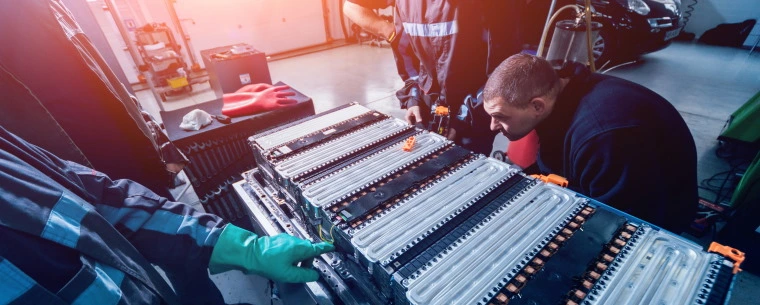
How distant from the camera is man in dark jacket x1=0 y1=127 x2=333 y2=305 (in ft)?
2.25

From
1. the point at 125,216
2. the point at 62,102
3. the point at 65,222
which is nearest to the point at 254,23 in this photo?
the point at 62,102

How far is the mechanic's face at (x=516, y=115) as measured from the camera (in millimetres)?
1399

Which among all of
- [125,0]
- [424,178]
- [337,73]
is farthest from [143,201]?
[125,0]

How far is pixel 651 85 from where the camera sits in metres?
4.75

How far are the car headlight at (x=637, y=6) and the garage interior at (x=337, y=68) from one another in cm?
87

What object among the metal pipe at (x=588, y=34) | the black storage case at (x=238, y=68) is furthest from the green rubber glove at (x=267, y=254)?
the black storage case at (x=238, y=68)

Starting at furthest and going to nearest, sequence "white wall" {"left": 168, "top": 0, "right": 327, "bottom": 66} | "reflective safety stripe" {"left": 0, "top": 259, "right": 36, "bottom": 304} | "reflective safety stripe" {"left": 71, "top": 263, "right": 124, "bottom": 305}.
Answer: "white wall" {"left": 168, "top": 0, "right": 327, "bottom": 66} → "reflective safety stripe" {"left": 71, "top": 263, "right": 124, "bottom": 305} → "reflective safety stripe" {"left": 0, "top": 259, "right": 36, "bottom": 304}

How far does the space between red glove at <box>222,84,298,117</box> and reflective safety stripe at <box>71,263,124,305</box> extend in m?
1.59

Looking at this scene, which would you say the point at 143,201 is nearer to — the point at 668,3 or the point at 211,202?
the point at 211,202

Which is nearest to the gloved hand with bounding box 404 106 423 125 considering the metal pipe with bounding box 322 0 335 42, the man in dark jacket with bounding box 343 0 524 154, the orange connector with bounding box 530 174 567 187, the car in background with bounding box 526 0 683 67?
the man in dark jacket with bounding box 343 0 524 154

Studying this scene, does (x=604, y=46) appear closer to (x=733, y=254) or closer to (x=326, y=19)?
(x=733, y=254)

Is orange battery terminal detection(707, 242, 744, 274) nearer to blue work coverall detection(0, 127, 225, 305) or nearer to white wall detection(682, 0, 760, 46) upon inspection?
blue work coverall detection(0, 127, 225, 305)

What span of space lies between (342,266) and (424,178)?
0.41 meters

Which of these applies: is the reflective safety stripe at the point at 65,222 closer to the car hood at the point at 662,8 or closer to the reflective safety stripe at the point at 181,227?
the reflective safety stripe at the point at 181,227
